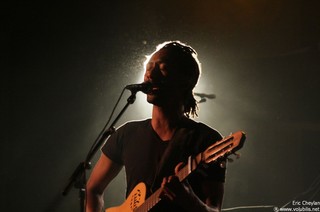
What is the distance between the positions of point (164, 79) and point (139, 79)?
2.53 metres

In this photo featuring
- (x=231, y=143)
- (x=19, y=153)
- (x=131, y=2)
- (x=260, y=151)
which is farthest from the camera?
(x=131, y=2)

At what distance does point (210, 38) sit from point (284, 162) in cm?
190

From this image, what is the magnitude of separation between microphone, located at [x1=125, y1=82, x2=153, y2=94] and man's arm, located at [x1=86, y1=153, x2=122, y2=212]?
2.43 feet

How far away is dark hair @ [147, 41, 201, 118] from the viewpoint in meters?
3.00

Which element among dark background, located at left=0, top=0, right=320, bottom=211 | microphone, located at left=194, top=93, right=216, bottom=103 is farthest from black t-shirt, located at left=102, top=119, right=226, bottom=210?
microphone, located at left=194, top=93, right=216, bottom=103

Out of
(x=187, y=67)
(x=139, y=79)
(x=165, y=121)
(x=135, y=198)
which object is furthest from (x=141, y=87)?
(x=139, y=79)

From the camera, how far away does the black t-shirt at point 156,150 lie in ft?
8.48

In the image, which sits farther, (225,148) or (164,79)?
(164,79)

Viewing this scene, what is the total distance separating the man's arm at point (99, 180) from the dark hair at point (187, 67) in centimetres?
69

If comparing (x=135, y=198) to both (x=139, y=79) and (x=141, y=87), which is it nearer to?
(x=141, y=87)

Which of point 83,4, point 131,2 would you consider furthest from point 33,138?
point 131,2

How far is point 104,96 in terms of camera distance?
5191 millimetres

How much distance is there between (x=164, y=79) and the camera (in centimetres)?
284

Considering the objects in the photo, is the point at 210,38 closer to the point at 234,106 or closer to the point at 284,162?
the point at 234,106
